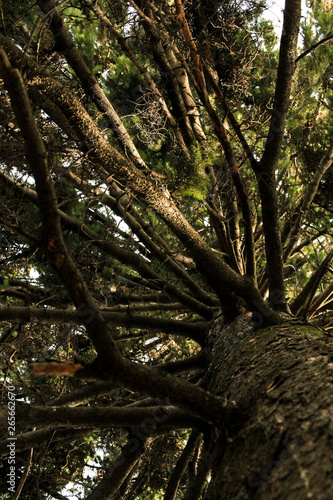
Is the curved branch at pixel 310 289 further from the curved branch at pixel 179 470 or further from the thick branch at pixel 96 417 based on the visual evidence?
the thick branch at pixel 96 417

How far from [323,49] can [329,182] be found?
5.77 feet

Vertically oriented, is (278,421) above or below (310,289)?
below

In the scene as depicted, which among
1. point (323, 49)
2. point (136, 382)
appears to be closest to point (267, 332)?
point (136, 382)

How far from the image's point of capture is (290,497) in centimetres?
105

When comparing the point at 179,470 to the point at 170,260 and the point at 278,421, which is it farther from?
the point at 278,421

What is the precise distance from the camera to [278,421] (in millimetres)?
1427

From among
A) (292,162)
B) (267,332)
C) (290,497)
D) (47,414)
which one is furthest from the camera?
(292,162)

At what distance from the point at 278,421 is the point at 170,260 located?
2334 millimetres

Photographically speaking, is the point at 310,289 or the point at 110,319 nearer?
the point at 110,319

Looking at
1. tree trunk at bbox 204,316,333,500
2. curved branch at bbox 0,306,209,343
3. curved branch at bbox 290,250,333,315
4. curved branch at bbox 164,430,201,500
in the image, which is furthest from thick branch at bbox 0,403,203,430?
curved branch at bbox 290,250,333,315

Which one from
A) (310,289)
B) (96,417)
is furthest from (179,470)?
(310,289)

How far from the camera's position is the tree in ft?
4.70

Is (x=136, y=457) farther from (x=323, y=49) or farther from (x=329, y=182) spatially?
(x=323, y=49)

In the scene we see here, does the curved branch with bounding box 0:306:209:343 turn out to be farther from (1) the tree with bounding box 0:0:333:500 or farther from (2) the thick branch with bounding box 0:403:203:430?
(2) the thick branch with bounding box 0:403:203:430
